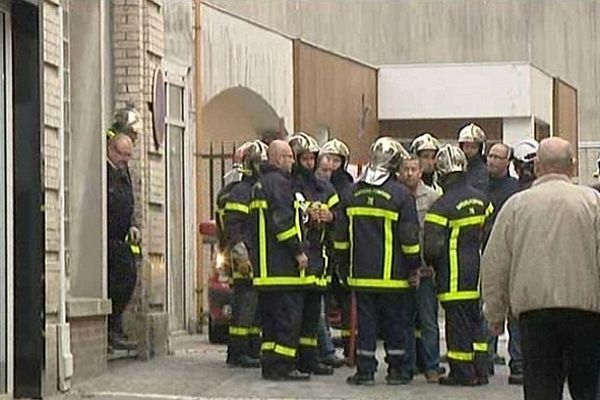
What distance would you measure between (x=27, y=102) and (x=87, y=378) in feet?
8.05

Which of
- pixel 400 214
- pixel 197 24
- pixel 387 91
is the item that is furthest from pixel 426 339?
pixel 387 91

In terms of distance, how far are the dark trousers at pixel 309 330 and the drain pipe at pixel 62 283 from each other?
2.11 metres

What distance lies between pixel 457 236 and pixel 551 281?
414 centimetres

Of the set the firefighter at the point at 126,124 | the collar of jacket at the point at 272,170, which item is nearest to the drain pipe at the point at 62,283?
the firefighter at the point at 126,124

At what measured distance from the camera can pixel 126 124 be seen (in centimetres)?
1429

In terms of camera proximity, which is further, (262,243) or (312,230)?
(312,230)

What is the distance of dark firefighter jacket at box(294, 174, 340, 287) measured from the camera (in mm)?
13516

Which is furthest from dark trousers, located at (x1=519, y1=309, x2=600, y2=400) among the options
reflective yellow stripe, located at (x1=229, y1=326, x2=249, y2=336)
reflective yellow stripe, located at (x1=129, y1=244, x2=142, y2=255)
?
reflective yellow stripe, located at (x1=129, y1=244, x2=142, y2=255)

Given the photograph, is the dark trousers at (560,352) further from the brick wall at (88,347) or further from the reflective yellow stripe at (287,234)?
the brick wall at (88,347)

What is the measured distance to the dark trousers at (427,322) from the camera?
1353 cm

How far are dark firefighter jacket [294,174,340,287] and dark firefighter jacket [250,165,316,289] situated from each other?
233mm

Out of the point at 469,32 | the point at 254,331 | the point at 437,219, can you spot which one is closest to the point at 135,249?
the point at 254,331

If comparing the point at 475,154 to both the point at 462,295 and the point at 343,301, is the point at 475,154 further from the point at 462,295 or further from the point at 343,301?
the point at 343,301

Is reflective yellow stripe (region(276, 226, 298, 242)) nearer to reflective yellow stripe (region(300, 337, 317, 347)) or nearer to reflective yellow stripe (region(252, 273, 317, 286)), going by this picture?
reflective yellow stripe (region(252, 273, 317, 286))
